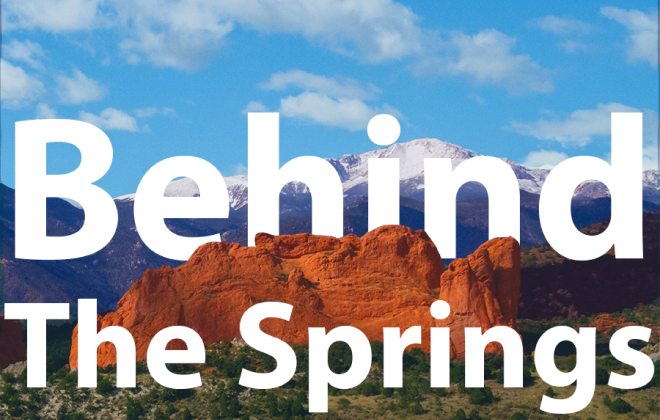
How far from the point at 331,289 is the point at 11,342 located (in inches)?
1286

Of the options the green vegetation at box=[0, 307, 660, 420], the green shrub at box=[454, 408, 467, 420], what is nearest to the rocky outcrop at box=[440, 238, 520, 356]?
the green vegetation at box=[0, 307, 660, 420]

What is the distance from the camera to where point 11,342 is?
8988 centimetres

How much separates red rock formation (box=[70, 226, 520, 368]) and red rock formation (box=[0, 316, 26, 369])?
1622 cm

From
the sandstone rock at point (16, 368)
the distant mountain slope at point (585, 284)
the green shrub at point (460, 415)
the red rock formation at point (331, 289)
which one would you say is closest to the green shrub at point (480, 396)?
the green shrub at point (460, 415)

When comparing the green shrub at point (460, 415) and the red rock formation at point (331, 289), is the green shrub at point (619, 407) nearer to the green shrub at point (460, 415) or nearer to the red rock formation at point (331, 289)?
the red rock formation at point (331, 289)

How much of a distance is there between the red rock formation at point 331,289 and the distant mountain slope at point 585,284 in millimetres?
39575

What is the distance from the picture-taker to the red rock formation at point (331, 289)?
72.4 meters

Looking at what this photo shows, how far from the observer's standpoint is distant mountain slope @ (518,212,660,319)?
114 metres

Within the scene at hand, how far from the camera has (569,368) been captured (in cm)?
7281

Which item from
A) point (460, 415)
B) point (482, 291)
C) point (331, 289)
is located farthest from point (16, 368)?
point (482, 291)

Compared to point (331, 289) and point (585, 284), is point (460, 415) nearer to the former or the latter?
point (331, 289)

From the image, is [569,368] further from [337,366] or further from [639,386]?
[337,366]

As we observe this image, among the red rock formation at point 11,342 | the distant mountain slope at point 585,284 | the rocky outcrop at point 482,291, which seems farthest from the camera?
the distant mountain slope at point 585,284

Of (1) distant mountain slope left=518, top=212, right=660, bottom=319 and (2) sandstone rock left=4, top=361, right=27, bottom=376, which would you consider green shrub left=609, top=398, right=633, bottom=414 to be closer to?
(2) sandstone rock left=4, top=361, right=27, bottom=376
